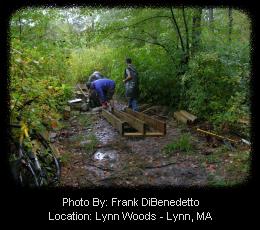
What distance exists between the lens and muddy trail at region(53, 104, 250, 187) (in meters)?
5.79

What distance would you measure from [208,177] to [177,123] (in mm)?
3964

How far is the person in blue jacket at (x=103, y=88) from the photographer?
1150cm

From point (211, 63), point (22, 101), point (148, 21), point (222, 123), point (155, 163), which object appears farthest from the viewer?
point (148, 21)

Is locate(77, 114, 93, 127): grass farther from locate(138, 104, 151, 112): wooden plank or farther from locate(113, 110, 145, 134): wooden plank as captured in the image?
locate(138, 104, 151, 112): wooden plank

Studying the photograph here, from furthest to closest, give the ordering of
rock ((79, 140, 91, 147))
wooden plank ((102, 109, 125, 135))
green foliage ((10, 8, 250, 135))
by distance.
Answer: wooden plank ((102, 109, 125, 135)) → rock ((79, 140, 91, 147)) → green foliage ((10, 8, 250, 135))

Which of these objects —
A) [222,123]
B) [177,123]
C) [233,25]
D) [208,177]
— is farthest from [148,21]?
[208,177]

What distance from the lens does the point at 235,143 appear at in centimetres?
711

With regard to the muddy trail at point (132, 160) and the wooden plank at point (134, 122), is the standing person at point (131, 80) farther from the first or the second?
the muddy trail at point (132, 160)

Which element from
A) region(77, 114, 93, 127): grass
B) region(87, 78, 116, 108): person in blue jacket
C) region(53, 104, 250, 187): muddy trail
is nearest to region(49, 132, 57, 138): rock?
region(53, 104, 250, 187): muddy trail

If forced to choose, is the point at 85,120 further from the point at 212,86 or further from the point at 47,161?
the point at 47,161

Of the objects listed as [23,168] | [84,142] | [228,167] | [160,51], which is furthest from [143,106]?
[23,168]

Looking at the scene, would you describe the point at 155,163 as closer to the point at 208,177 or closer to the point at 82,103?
the point at 208,177

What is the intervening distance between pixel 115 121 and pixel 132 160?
274 centimetres

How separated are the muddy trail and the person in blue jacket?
7.73ft
